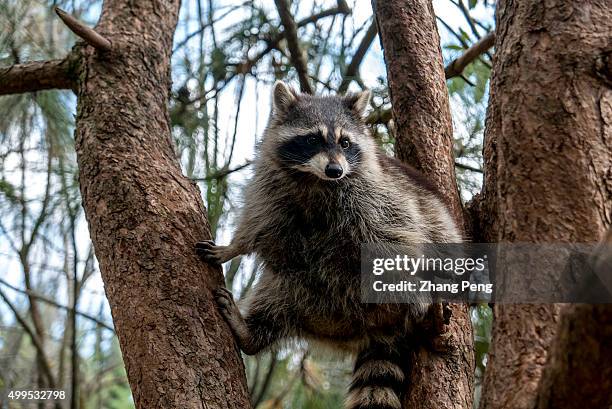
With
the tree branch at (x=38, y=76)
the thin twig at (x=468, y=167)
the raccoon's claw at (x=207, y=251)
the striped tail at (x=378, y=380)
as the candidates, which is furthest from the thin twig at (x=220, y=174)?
the striped tail at (x=378, y=380)

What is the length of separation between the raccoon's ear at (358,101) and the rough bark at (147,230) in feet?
3.09

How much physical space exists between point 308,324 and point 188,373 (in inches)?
33.9

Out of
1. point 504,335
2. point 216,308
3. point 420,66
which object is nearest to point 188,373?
point 216,308

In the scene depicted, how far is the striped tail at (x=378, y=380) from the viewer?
9.48 feet

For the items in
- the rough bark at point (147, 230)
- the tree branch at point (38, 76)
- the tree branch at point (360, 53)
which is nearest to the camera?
the rough bark at point (147, 230)

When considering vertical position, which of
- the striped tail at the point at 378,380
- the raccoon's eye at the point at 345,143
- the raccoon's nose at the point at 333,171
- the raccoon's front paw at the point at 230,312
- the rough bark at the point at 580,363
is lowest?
the rough bark at the point at 580,363

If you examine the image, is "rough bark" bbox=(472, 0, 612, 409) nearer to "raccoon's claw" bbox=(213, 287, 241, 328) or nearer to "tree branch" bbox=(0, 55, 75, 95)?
"raccoon's claw" bbox=(213, 287, 241, 328)

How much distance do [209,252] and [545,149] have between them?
1.44 m

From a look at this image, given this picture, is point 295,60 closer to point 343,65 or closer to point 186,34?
point 343,65

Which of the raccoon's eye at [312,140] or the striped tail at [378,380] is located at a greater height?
the raccoon's eye at [312,140]

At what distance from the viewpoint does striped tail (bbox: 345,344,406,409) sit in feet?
9.48

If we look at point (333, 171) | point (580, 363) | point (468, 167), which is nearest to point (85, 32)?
point (333, 171)

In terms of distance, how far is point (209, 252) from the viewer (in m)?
2.94

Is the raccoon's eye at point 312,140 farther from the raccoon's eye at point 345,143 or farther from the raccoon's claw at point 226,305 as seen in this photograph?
the raccoon's claw at point 226,305
